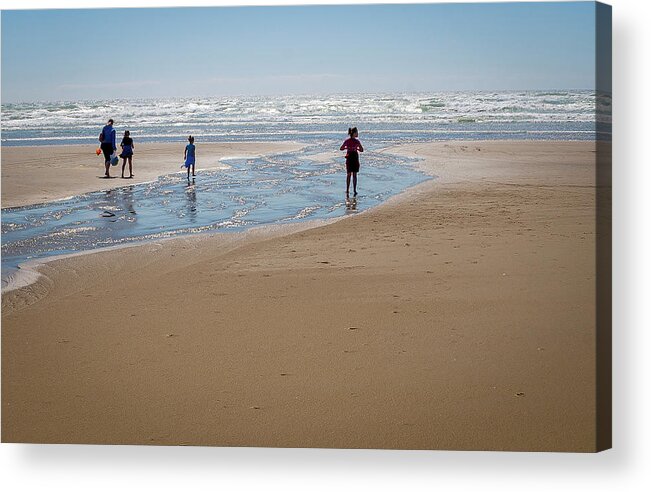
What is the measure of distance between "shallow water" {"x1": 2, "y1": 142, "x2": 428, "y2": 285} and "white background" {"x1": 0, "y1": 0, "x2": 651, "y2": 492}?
239cm

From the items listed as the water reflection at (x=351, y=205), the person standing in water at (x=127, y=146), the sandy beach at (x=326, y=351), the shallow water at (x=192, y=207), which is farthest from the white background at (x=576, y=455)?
the water reflection at (x=351, y=205)

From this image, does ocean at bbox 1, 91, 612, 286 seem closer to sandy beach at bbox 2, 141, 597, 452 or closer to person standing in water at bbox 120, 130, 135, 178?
person standing in water at bbox 120, 130, 135, 178

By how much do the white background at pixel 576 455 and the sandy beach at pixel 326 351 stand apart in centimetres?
12

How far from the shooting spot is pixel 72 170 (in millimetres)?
12531

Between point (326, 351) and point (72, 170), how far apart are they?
8904 millimetres

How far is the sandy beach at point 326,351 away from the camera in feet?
14.2

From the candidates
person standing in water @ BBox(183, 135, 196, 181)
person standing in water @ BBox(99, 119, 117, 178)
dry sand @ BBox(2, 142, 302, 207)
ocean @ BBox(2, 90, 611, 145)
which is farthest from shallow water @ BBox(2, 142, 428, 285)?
ocean @ BBox(2, 90, 611, 145)

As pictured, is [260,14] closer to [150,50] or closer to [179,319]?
[150,50]

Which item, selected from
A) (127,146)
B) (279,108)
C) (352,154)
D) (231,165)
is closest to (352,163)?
(352,154)

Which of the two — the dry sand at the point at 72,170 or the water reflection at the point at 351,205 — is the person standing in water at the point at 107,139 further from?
the water reflection at the point at 351,205

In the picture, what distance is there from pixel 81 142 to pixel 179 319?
5058 mm

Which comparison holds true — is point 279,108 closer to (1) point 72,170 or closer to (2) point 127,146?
(2) point 127,146

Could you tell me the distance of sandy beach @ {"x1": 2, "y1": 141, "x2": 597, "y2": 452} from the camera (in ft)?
14.2

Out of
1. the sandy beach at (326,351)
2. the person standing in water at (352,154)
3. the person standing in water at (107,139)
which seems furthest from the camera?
the person standing in water at (352,154)
